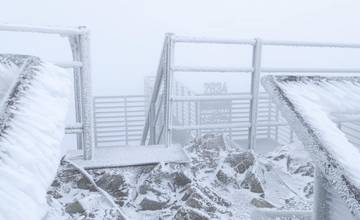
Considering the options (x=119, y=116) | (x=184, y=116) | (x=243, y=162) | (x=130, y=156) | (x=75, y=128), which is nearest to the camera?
(x=75, y=128)

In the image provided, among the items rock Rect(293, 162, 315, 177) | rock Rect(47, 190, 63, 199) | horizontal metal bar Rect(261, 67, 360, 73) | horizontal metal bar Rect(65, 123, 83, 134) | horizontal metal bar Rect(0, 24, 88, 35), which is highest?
horizontal metal bar Rect(0, 24, 88, 35)

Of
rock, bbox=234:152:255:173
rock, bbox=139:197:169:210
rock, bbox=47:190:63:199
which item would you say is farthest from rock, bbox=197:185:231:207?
rock, bbox=47:190:63:199

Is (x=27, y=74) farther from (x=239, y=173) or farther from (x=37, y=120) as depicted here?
(x=239, y=173)

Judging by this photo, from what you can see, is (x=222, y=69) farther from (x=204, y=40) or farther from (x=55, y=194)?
(x=55, y=194)

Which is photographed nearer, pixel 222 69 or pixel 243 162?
pixel 243 162

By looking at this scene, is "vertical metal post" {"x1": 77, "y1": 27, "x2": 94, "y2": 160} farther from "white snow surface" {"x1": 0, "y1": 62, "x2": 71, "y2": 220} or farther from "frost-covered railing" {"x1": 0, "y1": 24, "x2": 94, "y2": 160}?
A: "white snow surface" {"x1": 0, "y1": 62, "x2": 71, "y2": 220}

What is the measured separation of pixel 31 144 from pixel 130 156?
1943 mm

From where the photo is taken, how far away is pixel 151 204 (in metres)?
2.20

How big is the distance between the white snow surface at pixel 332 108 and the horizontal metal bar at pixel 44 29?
1.54 m

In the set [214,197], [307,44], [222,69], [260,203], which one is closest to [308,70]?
[307,44]

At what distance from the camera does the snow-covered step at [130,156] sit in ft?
8.46

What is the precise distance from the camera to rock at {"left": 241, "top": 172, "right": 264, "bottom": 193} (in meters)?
2.48

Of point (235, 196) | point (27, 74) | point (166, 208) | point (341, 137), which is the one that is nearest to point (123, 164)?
point (166, 208)

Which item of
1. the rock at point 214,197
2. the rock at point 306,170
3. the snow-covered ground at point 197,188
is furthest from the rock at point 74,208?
the rock at point 306,170
